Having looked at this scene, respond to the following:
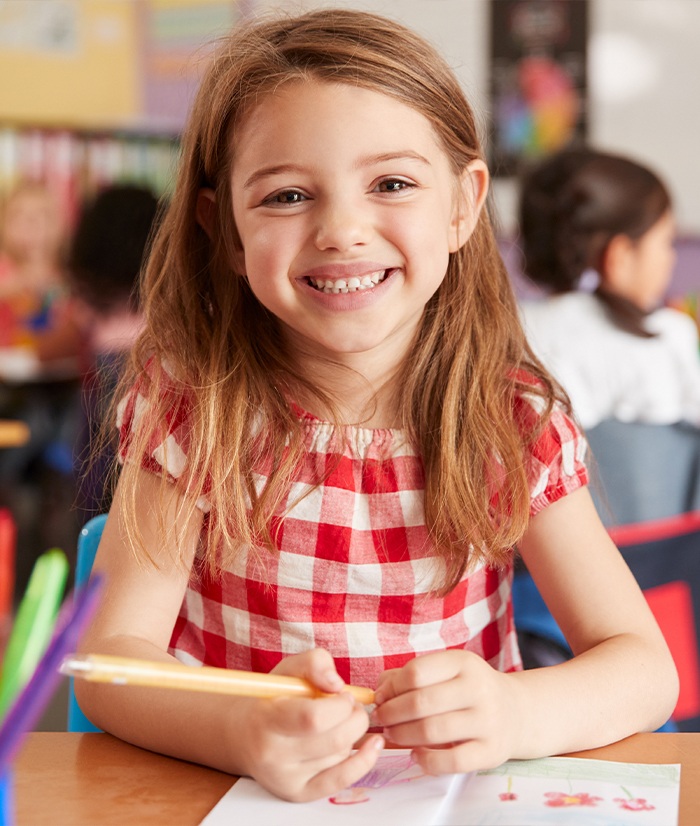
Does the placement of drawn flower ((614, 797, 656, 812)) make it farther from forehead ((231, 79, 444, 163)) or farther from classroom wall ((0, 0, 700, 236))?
classroom wall ((0, 0, 700, 236))

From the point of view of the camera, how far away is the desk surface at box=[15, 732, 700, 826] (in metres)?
0.62

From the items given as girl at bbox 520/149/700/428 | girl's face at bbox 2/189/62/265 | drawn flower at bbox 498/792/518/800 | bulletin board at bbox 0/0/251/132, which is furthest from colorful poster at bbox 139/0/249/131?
drawn flower at bbox 498/792/518/800

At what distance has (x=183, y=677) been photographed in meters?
0.49

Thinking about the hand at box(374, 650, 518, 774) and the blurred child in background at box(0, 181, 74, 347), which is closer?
the hand at box(374, 650, 518, 774)

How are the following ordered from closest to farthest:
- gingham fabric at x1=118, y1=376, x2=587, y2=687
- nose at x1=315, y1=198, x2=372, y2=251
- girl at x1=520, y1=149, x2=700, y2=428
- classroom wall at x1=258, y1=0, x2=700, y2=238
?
nose at x1=315, y1=198, x2=372, y2=251 < gingham fabric at x1=118, y1=376, x2=587, y2=687 < girl at x1=520, y1=149, x2=700, y2=428 < classroom wall at x1=258, y1=0, x2=700, y2=238

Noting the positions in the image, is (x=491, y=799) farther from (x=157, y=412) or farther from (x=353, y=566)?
(x=157, y=412)

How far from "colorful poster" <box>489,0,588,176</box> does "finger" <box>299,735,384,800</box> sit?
10.8 ft

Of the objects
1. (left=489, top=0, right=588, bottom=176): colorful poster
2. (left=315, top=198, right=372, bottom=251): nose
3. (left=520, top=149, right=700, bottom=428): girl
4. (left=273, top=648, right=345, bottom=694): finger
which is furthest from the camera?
(left=489, top=0, right=588, bottom=176): colorful poster

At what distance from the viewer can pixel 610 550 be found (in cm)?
91

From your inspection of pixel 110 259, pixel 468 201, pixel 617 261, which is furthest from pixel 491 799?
pixel 110 259

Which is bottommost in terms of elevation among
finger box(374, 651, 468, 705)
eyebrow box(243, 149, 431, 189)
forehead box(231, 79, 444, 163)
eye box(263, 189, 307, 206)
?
finger box(374, 651, 468, 705)

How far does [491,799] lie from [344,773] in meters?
0.09

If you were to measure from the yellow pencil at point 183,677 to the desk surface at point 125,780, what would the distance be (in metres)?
0.10

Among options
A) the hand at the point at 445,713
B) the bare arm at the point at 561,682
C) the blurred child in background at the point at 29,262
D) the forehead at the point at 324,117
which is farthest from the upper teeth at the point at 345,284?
the blurred child in background at the point at 29,262
